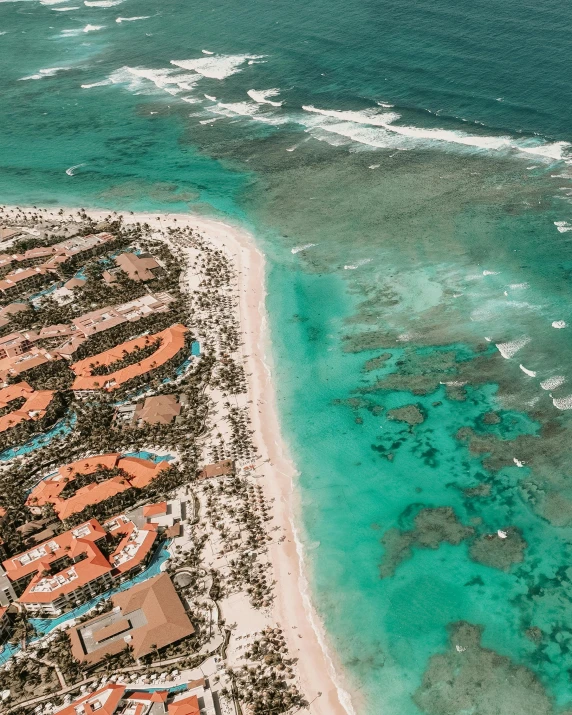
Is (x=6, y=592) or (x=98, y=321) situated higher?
(x=98, y=321)

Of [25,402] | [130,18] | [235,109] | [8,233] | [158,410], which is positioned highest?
[130,18]

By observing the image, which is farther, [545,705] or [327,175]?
[327,175]

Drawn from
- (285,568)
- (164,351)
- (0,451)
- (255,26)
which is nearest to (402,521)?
(285,568)

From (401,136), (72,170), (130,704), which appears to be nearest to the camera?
(130,704)

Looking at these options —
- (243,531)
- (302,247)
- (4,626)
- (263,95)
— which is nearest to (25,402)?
(4,626)

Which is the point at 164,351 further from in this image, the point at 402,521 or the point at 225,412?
the point at 402,521

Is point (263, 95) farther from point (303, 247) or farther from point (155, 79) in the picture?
point (303, 247)

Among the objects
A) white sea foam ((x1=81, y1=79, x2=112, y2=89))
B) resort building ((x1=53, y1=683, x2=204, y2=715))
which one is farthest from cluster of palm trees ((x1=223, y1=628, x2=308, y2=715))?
white sea foam ((x1=81, y1=79, x2=112, y2=89))
